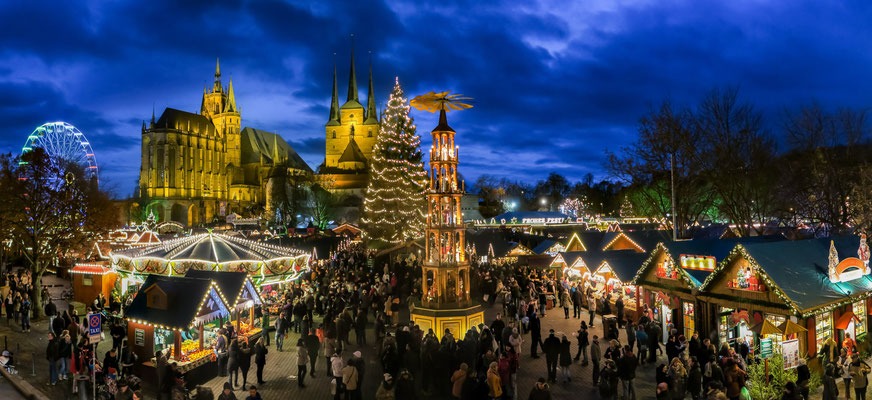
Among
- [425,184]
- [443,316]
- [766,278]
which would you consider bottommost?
[443,316]

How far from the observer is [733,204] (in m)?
26.3

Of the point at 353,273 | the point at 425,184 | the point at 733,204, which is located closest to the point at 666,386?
the point at 353,273

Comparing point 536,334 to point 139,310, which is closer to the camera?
point 139,310

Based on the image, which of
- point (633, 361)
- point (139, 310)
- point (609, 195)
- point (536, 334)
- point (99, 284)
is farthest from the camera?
point (609, 195)

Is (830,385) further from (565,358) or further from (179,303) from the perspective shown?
(179,303)

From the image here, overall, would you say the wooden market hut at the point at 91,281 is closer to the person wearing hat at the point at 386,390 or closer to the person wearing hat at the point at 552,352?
the person wearing hat at the point at 386,390

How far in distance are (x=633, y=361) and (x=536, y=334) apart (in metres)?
4.02

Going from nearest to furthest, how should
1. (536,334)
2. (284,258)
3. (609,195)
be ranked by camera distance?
(536,334), (284,258), (609,195)

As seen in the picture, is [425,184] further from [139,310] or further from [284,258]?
[139,310]

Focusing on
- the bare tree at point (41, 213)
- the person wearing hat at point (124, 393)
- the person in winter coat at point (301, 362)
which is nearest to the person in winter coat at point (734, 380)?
the person in winter coat at point (301, 362)

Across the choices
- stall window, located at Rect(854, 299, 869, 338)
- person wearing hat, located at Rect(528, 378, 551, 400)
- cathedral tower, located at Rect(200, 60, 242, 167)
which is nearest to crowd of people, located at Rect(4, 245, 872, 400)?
person wearing hat, located at Rect(528, 378, 551, 400)

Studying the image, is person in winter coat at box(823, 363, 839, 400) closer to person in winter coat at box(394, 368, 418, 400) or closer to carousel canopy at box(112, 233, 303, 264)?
person in winter coat at box(394, 368, 418, 400)

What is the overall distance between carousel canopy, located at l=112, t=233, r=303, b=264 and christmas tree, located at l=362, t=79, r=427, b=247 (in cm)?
2016

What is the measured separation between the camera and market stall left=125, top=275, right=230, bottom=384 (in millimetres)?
12203
